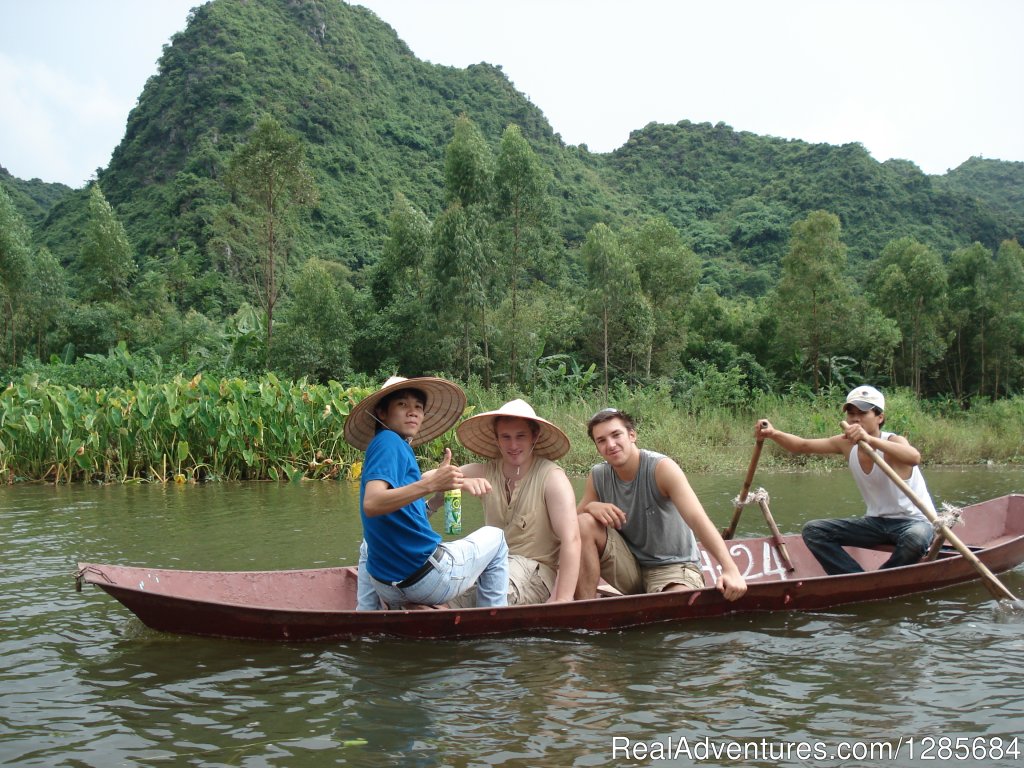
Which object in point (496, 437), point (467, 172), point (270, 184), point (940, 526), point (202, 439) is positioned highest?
point (467, 172)

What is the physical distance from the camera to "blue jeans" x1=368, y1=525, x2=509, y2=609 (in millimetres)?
4371

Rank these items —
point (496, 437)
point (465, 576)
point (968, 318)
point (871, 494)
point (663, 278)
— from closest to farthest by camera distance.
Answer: point (465, 576)
point (496, 437)
point (871, 494)
point (663, 278)
point (968, 318)

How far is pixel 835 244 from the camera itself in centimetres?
2058

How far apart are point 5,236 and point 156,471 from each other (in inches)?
551

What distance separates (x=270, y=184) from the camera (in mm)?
20125

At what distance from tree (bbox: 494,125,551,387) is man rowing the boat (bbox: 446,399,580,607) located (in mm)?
14504

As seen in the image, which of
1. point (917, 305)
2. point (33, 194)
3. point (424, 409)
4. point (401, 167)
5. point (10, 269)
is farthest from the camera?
point (33, 194)

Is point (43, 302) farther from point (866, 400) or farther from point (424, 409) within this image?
point (866, 400)

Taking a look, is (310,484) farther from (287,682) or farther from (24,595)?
(287,682)

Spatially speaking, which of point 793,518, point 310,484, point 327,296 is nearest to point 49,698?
point 793,518

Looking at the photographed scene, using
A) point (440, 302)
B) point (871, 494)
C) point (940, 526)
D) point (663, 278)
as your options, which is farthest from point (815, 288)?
point (940, 526)

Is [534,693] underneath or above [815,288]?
underneath

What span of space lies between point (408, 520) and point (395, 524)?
0.06 meters

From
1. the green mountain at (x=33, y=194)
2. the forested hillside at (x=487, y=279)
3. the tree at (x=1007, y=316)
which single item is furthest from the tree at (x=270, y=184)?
the green mountain at (x=33, y=194)
